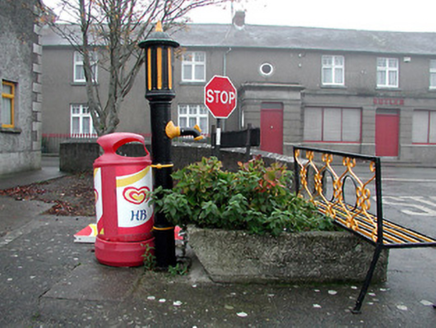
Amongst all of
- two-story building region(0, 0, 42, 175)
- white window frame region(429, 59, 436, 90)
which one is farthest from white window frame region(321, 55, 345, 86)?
two-story building region(0, 0, 42, 175)

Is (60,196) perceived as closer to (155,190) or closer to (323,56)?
(155,190)

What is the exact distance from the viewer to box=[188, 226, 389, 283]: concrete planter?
3.60 meters

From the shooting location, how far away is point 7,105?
11.2m

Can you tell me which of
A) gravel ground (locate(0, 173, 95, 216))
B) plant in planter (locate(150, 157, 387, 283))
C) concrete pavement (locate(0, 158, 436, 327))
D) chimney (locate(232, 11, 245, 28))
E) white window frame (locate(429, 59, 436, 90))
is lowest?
concrete pavement (locate(0, 158, 436, 327))

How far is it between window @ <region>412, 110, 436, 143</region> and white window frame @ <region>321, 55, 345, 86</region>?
547cm

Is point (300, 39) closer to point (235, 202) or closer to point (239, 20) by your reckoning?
point (239, 20)

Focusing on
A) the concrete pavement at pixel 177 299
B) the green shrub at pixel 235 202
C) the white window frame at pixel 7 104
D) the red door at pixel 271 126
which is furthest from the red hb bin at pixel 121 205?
the red door at pixel 271 126

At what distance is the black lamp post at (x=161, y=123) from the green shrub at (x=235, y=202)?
169mm

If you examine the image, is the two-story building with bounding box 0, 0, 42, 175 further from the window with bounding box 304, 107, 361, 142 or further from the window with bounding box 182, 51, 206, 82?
the window with bounding box 304, 107, 361, 142

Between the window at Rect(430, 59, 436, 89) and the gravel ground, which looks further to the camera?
the window at Rect(430, 59, 436, 89)

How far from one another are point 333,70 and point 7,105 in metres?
20.5

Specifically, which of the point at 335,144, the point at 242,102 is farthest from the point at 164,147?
the point at 335,144

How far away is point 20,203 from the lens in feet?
23.0

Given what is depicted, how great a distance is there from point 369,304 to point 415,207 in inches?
222
